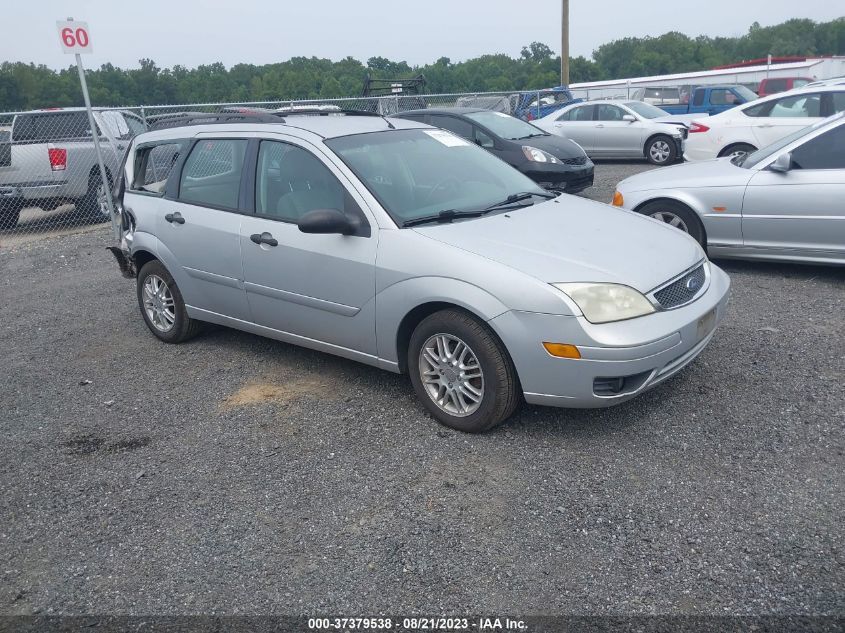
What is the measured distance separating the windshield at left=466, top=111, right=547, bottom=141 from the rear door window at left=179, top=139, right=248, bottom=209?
685 cm

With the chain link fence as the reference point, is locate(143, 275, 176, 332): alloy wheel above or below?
below

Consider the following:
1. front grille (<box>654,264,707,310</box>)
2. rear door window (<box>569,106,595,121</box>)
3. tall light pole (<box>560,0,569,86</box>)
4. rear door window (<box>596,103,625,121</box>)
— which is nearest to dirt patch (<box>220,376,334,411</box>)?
front grille (<box>654,264,707,310</box>)

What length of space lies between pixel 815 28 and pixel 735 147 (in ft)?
300

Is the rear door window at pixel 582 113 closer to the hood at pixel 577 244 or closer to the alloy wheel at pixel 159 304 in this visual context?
the hood at pixel 577 244

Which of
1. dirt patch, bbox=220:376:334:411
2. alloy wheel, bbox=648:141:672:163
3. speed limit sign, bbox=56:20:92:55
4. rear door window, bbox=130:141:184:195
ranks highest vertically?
speed limit sign, bbox=56:20:92:55

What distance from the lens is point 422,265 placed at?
4289mm

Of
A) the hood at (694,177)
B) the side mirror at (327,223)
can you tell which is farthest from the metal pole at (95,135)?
the hood at (694,177)

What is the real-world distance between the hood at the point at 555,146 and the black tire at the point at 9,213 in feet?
24.9

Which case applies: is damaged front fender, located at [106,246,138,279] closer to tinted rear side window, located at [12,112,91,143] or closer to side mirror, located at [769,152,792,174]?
side mirror, located at [769,152,792,174]

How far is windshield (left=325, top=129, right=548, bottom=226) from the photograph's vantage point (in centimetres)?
475

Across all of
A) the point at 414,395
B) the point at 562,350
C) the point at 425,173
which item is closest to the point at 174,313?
the point at 414,395

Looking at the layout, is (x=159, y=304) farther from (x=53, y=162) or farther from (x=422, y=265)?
(x=53, y=162)

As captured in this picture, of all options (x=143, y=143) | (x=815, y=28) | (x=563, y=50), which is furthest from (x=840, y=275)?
(x=815, y=28)

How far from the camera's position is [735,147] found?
12391mm
